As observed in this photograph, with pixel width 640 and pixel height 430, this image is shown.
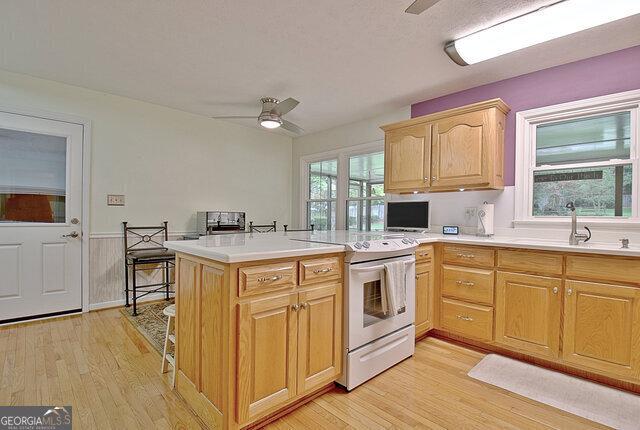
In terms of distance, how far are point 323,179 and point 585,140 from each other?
3179 mm

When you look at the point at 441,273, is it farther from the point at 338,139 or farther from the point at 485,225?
the point at 338,139

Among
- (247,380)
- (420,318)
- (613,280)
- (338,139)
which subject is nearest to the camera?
(247,380)

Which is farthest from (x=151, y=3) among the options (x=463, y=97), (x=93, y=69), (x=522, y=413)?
(x=522, y=413)

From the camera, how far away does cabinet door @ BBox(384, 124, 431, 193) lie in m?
3.10

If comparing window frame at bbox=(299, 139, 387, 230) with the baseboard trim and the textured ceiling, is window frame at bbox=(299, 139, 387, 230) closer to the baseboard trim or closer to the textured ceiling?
the textured ceiling

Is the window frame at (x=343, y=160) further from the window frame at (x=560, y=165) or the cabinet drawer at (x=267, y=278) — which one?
the cabinet drawer at (x=267, y=278)

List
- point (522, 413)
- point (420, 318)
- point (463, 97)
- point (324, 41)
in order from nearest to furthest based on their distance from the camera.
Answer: point (522, 413)
point (324, 41)
point (420, 318)
point (463, 97)

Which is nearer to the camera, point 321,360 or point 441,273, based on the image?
point 321,360

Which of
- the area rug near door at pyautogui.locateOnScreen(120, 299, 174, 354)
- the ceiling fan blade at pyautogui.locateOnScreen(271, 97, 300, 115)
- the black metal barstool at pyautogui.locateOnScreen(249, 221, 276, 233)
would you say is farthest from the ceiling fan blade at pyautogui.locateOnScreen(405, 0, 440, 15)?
the black metal barstool at pyautogui.locateOnScreen(249, 221, 276, 233)

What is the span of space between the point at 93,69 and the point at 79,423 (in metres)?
2.91

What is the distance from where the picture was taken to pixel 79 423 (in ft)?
5.17

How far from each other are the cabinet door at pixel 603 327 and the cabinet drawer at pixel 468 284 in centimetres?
50

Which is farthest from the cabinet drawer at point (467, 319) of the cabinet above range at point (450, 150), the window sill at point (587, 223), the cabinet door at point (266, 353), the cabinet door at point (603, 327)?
the cabinet door at point (266, 353)

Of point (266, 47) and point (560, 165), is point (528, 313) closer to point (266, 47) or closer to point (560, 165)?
point (560, 165)
